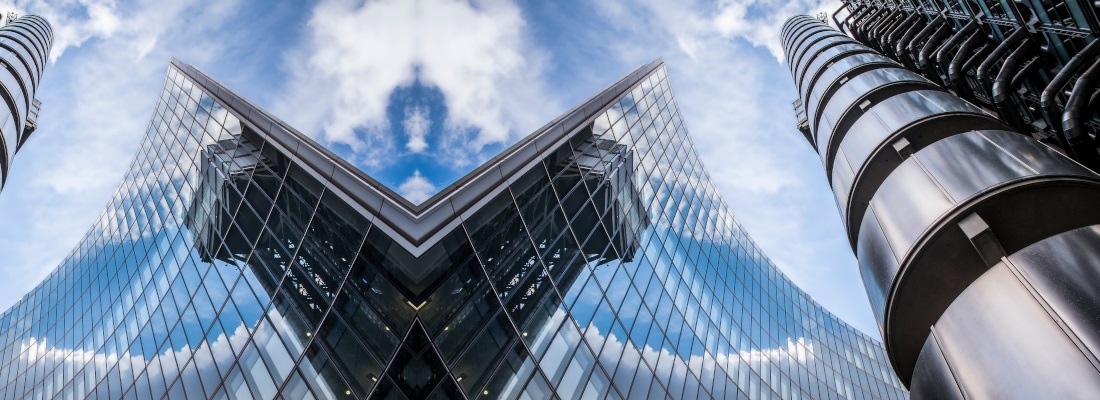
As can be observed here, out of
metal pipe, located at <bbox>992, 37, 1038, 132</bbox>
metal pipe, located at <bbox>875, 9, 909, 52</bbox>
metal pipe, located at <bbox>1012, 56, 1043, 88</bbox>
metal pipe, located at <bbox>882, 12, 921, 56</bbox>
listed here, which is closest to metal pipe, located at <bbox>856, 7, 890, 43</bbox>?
metal pipe, located at <bbox>875, 9, 909, 52</bbox>

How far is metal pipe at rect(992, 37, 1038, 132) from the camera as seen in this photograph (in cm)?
1662

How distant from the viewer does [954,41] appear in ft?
70.2

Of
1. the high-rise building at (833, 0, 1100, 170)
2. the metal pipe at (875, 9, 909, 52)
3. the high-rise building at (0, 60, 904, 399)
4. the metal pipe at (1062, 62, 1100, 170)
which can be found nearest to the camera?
the metal pipe at (1062, 62, 1100, 170)

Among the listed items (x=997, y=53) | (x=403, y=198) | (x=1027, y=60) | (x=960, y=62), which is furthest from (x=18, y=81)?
(x=1027, y=60)

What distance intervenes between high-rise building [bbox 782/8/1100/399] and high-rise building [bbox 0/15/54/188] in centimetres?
3543

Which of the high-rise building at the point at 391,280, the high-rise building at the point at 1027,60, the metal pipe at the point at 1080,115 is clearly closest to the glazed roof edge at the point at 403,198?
the high-rise building at the point at 391,280

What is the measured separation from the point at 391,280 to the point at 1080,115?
1789 cm

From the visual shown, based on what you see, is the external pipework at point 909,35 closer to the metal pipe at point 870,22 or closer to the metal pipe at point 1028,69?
the metal pipe at point 870,22

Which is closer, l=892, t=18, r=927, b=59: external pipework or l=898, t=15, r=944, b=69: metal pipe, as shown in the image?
l=898, t=15, r=944, b=69: metal pipe

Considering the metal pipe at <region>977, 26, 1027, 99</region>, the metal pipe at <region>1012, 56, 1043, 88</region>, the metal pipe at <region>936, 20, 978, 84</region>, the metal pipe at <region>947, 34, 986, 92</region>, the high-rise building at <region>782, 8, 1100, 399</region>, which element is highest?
the metal pipe at <region>936, 20, 978, 84</region>

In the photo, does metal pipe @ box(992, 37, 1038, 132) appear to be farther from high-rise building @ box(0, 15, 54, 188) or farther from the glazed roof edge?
high-rise building @ box(0, 15, 54, 188)

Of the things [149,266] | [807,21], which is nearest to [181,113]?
[149,266]

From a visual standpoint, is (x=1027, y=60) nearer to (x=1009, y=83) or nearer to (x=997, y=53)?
(x=997, y=53)

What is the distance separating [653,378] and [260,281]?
15035mm
